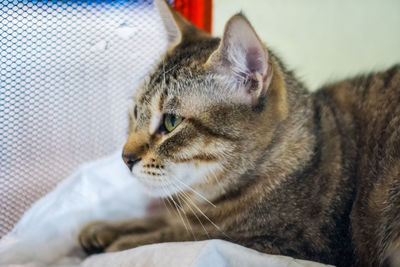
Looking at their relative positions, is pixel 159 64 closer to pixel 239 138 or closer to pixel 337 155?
pixel 239 138

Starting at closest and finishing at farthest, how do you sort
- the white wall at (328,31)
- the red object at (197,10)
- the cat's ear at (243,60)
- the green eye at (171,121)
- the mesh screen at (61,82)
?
the cat's ear at (243,60) < the green eye at (171,121) < the mesh screen at (61,82) < the red object at (197,10) < the white wall at (328,31)

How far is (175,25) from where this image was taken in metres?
1.11

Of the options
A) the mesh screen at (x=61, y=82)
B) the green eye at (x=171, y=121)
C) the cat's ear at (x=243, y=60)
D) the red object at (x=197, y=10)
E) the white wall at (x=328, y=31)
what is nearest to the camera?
the cat's ear at (x=243, y=60)

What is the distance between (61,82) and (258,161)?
68 cm

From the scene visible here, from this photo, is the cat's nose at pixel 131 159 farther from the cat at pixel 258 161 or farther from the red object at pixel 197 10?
the red object at pixel 197 10

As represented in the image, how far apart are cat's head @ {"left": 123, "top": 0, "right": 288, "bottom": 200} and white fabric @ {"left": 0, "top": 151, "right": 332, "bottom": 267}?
0.57 feet

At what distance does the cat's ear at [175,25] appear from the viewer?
3.52ft

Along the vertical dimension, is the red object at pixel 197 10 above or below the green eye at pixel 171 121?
above

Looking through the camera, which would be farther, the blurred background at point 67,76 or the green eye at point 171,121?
the blurred background at point 67,76

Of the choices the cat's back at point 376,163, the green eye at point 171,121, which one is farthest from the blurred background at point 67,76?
the green eye at point 171,121

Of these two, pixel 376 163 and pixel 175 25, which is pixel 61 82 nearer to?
pixel 175 25

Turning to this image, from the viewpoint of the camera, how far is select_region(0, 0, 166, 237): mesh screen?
3.30ft

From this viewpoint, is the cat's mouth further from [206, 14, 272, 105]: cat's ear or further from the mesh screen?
the mesh screen

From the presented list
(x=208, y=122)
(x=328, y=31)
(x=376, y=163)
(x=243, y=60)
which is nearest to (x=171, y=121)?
(x=208, y=122)
